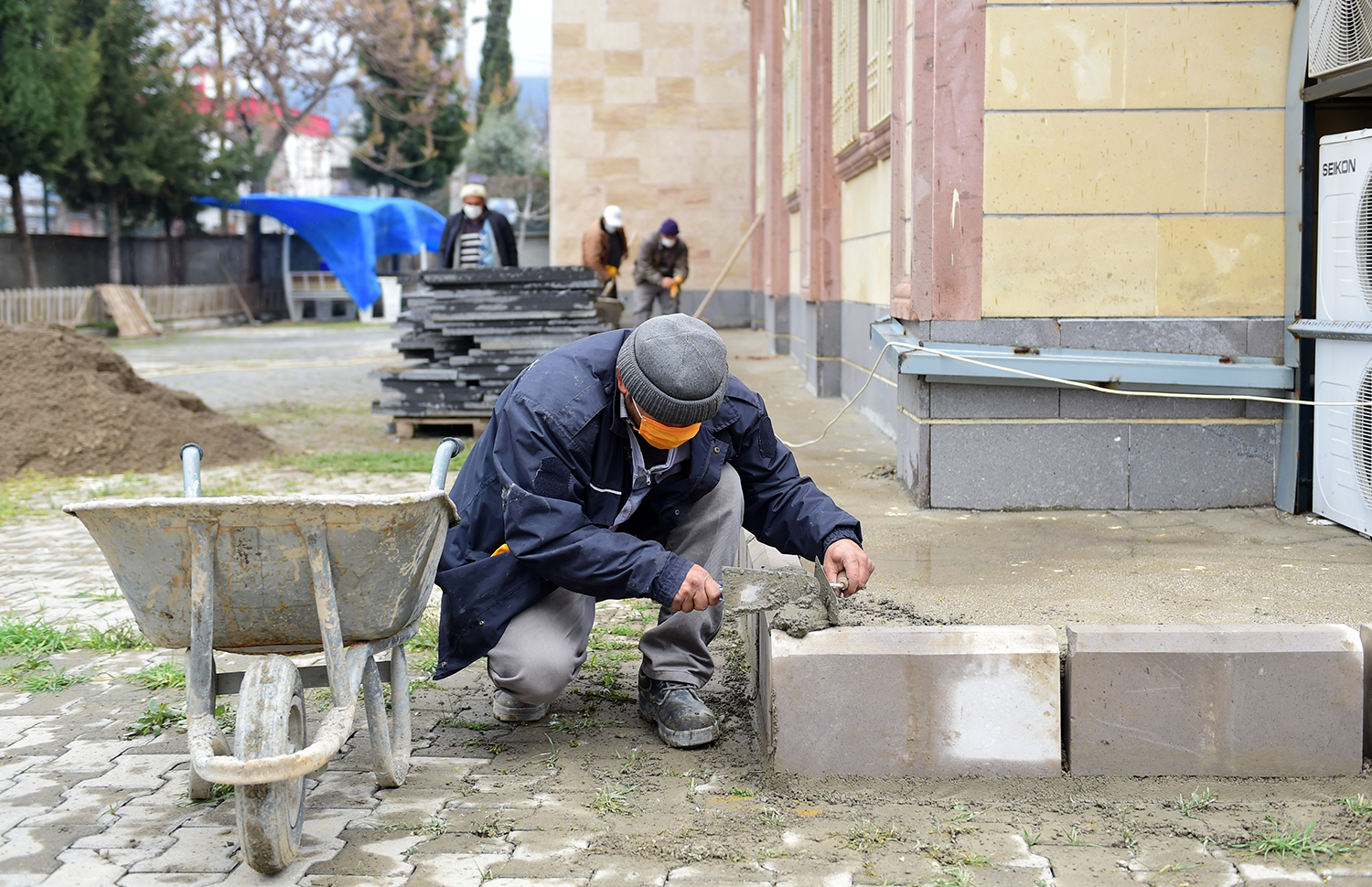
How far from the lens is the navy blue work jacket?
322 cm

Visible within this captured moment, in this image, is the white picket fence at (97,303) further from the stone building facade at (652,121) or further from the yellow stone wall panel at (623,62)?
the yellow stone wall panel at (623,62)

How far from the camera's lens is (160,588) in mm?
2842

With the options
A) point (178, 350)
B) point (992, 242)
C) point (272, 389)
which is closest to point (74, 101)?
point (178, 350)

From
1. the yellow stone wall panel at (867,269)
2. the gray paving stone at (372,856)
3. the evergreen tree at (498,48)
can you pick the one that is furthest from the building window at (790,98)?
the evergreen tree at (498,48)

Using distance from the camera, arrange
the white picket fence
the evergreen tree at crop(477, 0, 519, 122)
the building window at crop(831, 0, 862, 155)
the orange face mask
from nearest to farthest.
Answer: the orange face mask
the building window at crop(831, 0, 862, 155)
the white picket fence
the evergreen tree at crop(477, 0, 519, 122)

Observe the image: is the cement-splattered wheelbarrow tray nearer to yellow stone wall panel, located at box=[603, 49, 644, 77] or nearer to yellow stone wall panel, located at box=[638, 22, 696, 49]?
yellow stone wall panel, located at box=[603, 49, 644, 77]

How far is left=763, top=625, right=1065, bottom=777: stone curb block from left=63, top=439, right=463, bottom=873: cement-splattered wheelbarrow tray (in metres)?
1.06

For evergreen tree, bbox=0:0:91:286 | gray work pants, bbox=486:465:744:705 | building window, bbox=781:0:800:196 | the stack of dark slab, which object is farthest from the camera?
evergreen tree, bbox=0:0:91:286

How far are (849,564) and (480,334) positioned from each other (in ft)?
21.6

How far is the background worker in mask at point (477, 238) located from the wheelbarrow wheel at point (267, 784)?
9210 millimetres

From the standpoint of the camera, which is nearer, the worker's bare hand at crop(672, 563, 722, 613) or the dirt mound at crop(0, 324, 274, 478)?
the worker's bare hand at crop(672, 563, 722, 613)

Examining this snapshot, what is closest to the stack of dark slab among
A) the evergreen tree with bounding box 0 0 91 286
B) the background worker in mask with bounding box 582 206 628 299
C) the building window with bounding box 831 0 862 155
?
the building window with bounding box 831 0 862 155

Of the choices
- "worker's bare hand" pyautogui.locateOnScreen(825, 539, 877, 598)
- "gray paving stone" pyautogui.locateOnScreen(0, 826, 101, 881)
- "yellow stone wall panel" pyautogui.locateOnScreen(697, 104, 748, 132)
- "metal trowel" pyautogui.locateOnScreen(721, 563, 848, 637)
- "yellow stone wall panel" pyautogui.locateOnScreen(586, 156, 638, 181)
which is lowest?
"gray paving stone" pyautogui.locateOnScreen(0, 826, 101, 881)

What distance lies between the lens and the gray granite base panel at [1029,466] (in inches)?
206
